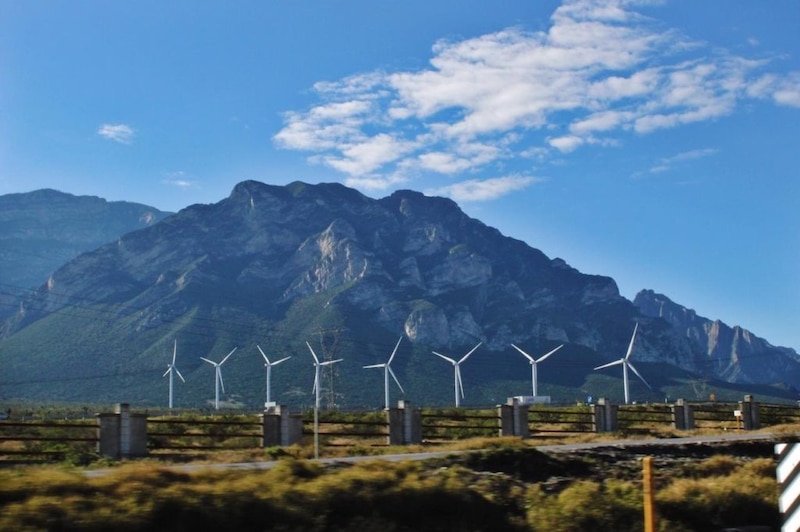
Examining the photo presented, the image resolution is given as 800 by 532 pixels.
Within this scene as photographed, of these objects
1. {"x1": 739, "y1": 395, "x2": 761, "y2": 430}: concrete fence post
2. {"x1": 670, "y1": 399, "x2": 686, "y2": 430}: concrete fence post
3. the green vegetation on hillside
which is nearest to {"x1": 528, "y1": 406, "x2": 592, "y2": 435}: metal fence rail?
{"x1": 670, "y1": 399, "x2": 686, "y2": 430}: concrete fence post

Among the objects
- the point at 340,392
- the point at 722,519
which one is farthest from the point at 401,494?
the point at 340,392

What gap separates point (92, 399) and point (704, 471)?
173596 mm

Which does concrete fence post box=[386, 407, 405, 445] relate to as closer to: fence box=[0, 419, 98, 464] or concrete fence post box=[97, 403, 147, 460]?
concrete fence post box=[97, 403, 147, 460]

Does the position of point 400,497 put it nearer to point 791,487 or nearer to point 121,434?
point 791,487

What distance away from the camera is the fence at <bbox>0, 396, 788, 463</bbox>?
27.7 meters

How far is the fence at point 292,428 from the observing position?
1089 inches

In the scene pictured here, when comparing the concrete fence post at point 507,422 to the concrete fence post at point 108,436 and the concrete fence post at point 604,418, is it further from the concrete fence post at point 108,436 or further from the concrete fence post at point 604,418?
the concrete fence post at point 108,436

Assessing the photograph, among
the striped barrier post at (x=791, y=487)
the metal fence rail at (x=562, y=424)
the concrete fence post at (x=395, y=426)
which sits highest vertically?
the striped barrier post at (x=791, y=487)

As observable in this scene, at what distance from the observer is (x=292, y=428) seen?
3225 centimetres

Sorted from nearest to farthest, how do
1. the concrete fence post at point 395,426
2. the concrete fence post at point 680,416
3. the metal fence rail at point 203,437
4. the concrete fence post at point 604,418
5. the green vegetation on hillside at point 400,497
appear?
the green vegetation on hillside at point 400,497
the metal fence rail at point 203,437
the concrete fence post at point 395,426
the concrete fence post at point 604,418
the concrete fence post at point 680,416

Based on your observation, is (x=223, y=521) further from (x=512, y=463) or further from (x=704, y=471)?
(x=704, y=471)

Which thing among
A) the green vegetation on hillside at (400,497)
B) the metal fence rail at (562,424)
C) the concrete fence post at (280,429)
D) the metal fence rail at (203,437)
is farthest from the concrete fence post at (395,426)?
the green vegetation on hillside at (400,497)

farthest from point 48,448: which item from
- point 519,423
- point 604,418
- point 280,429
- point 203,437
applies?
point 604,418

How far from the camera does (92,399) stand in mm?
181625
